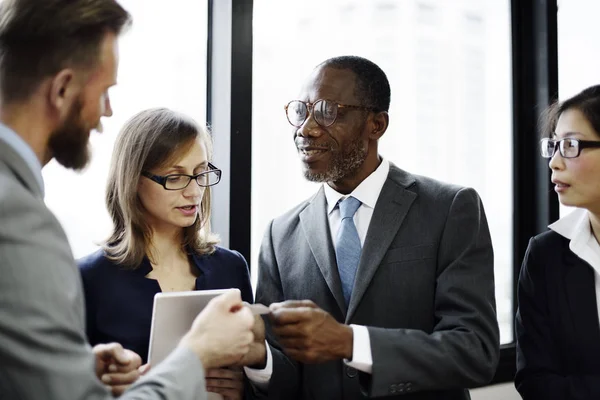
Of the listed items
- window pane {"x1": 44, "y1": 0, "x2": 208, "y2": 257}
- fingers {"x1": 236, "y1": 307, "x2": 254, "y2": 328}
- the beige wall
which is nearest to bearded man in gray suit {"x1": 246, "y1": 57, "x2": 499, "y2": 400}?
fingers {"x1": 236, "y1": 307, "x2": 254, "y2": 328}

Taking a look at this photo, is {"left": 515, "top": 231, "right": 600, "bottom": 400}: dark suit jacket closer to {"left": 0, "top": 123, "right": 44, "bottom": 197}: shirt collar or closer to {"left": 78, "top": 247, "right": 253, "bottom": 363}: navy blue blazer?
{"left": 78, "top": 247, "right": 253, "bottom": 363}: navy blue blazer

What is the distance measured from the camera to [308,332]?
158 cm

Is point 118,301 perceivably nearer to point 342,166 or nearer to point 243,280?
point 243,280

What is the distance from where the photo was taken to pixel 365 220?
201 centimetres

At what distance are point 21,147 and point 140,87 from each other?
130 cm

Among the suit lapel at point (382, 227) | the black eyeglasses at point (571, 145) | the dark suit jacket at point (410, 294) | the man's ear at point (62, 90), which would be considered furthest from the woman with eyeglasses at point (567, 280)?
the man's ear at point (62, 90)

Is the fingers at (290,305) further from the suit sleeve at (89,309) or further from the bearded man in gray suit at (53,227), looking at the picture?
the suit sleeve at (89,309)

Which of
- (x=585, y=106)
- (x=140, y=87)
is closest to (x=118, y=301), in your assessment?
(x=140, y=87)

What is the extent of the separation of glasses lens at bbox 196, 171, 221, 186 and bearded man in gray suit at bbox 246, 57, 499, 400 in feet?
0.97

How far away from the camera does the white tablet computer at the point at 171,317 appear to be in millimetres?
1472

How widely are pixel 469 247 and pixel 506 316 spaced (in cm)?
166

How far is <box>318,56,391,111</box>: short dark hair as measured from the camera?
211 centimetres

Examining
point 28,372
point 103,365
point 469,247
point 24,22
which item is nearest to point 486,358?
point 469,247

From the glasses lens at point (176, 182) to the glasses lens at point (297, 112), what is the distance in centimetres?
45
